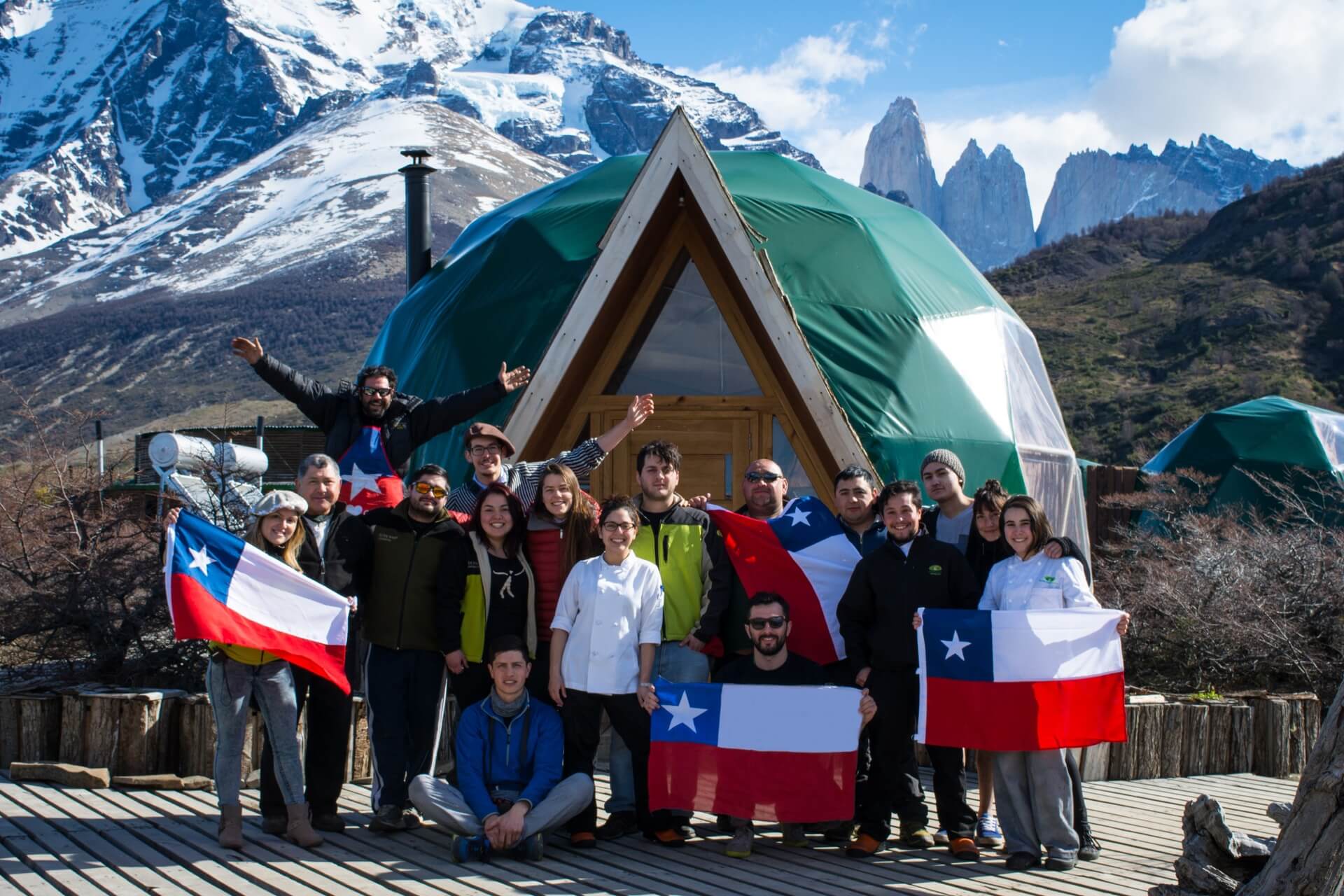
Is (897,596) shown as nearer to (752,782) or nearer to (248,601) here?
(752,782)

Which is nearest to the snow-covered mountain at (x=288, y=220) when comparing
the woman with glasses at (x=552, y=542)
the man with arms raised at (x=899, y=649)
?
the woman with glasses at (x=552, y=542)

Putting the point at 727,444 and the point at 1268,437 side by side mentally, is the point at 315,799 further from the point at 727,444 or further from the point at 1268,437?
the point at 1268,437

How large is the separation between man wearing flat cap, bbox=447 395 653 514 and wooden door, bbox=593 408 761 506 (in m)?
2.81

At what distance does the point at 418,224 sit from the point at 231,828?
9.63 meters

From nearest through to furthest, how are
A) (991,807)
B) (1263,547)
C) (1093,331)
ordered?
(991,807), (1263,547), (1093,331)

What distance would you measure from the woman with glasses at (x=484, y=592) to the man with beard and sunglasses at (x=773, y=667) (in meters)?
1.10

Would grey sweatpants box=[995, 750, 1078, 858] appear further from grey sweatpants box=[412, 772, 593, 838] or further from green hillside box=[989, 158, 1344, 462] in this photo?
green hillside box=[989, 158, 1344, 462]

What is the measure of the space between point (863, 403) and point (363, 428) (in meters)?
4.31

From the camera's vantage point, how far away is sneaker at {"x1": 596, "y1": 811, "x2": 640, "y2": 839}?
6.73 m

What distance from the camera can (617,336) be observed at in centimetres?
1111

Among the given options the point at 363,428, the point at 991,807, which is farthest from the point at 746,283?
the point at 991,807

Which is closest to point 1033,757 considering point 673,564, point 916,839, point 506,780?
point 916,839

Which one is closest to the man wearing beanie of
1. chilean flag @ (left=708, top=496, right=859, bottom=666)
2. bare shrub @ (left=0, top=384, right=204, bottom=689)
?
chilean flag @ (left=708, top=496, right=859, bottom=666)

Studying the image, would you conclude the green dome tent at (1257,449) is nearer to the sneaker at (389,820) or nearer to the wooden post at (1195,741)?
the wooden post at (1195,741)
